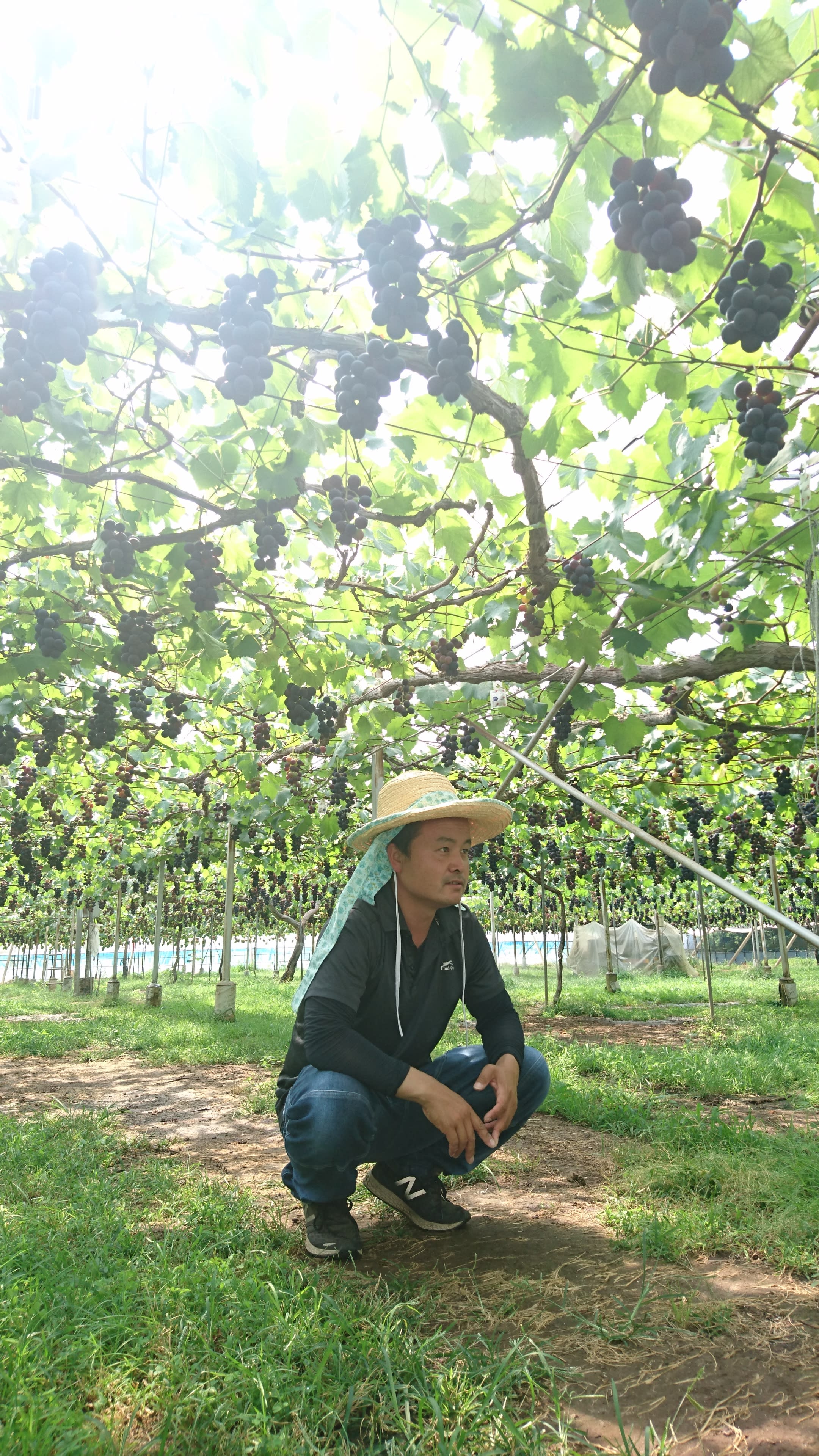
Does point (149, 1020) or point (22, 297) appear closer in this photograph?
point (22, 297)

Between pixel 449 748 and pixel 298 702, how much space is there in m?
1.60

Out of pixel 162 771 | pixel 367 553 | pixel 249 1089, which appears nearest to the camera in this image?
pixel 367 553

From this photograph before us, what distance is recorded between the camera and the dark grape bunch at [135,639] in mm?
4871

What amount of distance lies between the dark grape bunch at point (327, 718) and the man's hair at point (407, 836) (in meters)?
3.41

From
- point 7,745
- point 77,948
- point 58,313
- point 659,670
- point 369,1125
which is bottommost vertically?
point 77,948

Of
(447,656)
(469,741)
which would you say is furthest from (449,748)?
(447,656)

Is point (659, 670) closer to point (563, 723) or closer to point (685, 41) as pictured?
point (563, 723)

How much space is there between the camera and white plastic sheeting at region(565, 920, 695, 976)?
95.8 feet

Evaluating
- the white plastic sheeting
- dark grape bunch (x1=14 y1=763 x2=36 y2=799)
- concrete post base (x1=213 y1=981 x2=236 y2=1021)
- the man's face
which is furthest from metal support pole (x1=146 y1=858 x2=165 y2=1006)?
the white plastic sheeting

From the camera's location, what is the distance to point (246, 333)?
2.42 meters

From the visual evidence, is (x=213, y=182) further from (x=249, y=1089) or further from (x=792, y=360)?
(x=249, y=1089)

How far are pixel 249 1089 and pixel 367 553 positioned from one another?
3.96 m

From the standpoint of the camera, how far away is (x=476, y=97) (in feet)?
6.37

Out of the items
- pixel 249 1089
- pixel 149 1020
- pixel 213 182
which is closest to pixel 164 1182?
pixel 249 1089
